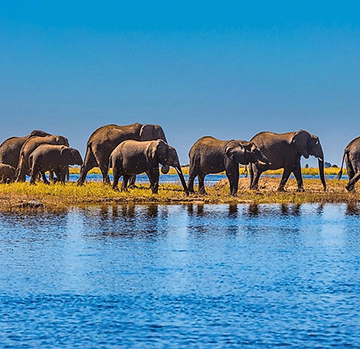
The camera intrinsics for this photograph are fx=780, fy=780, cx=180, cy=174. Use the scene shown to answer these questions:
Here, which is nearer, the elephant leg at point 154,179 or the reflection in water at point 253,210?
the reflection in water at point 253,210

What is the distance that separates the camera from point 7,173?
37.7 metres

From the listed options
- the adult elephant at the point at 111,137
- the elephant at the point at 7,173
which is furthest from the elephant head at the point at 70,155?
the elephant at the point at 7,173

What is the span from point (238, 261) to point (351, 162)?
22.1 metres

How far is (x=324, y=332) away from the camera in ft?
27.9

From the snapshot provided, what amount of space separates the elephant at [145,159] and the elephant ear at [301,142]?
841 cm

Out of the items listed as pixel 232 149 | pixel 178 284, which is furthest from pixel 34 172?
pixel 178 284

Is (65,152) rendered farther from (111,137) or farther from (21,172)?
(21,172)

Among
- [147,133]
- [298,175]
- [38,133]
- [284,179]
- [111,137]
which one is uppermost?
[38,133]

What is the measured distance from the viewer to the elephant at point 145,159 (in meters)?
29.5

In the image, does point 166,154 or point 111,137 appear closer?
point 166,154

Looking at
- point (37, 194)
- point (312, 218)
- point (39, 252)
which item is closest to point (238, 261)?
point (39, 252)

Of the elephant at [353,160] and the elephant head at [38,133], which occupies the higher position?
the elephant head at [38,133]

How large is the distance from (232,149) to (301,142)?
6167mm

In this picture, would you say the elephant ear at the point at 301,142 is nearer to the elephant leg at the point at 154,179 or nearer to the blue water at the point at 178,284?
the elephant leg at the point at 154,179
